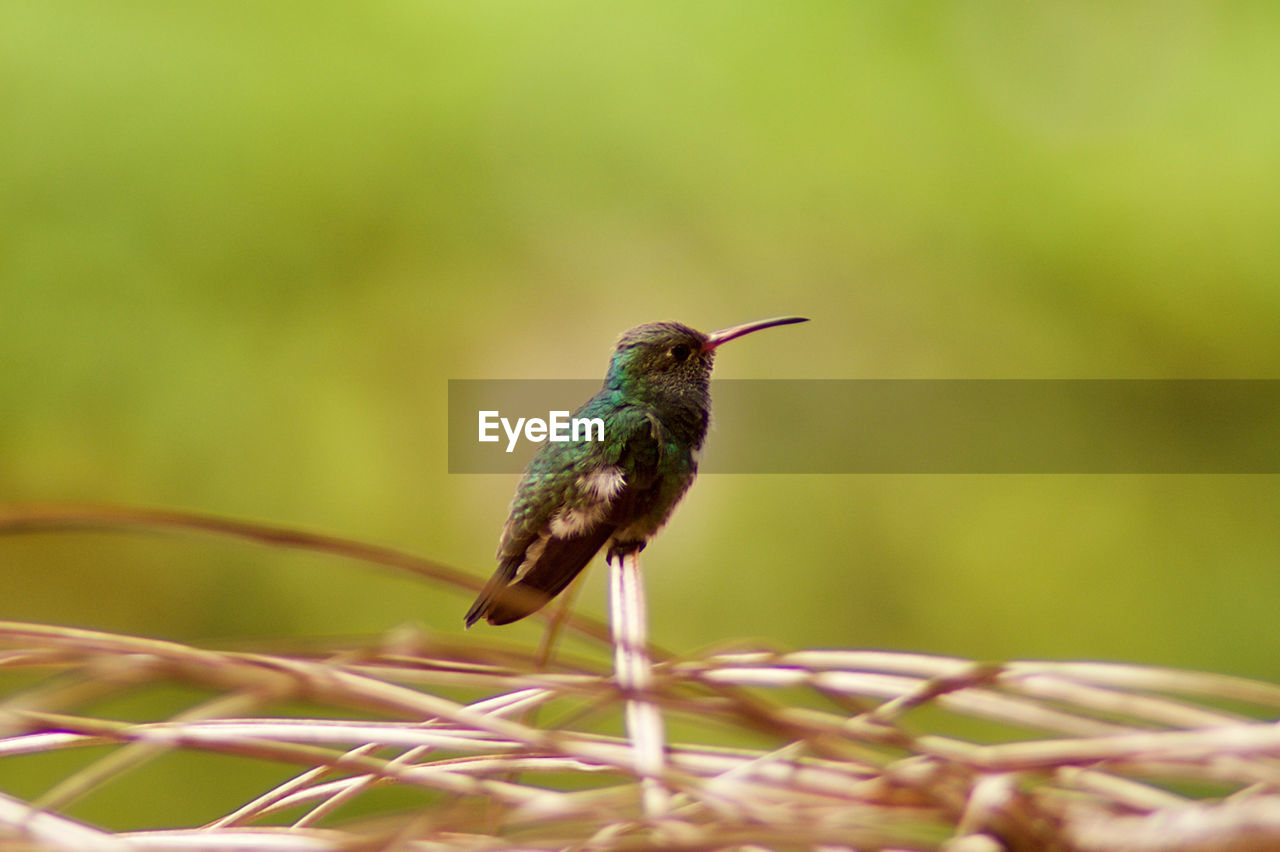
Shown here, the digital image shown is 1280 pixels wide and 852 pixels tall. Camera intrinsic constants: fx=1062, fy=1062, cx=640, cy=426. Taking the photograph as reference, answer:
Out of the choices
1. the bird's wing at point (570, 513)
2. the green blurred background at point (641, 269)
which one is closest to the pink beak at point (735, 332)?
the bird's wing at point (570, 513)

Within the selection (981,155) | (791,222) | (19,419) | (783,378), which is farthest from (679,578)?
(19,419)

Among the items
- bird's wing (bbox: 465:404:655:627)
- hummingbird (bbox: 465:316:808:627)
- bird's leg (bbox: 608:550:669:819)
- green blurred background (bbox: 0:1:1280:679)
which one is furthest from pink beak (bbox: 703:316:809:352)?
green blurred background (bbox: 0:1:1280:679)

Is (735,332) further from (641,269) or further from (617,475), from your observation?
(641,269)

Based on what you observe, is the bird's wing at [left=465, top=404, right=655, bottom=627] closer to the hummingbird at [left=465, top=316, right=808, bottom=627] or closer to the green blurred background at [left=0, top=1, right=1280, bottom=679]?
the hummingbird at [left=465, top=316, right=808, bottom=627]

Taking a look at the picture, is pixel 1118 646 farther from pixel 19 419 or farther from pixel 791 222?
pixel 19 419

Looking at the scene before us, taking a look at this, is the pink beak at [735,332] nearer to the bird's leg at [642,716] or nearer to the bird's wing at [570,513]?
the bird's wing at [570,513]

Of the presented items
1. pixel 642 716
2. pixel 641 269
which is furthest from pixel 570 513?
pixel 641 269
